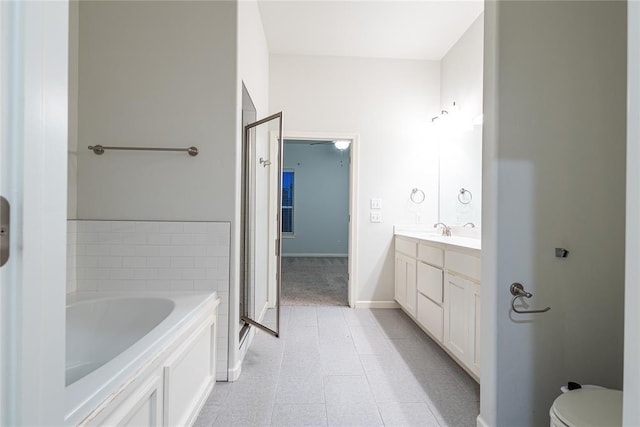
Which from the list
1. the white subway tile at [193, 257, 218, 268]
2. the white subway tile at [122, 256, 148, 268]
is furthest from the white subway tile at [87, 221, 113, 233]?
the white subway tile at [193, 257, 218, 268]

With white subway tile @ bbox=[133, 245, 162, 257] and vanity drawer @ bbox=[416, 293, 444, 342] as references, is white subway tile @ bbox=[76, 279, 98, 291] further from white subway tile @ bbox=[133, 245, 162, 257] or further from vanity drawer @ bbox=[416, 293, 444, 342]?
vanity drawer @ bbox=[416, 293, 444, 342]

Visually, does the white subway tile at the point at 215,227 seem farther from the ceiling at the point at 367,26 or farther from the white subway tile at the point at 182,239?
the ceiling at the point at 367,26

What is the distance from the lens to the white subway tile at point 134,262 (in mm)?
1945

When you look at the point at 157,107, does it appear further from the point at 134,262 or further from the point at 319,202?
the point at 319,202

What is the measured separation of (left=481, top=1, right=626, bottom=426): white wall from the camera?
54.9 inches

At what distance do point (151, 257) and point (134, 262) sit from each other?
0.35 ft

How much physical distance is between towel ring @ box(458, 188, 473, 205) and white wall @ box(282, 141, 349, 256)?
4747 millimetres

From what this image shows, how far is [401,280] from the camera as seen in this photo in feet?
10.9

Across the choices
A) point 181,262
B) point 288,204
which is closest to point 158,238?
point 181,262

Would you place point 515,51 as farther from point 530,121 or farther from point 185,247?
point 185,247

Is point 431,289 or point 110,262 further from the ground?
point 110,262

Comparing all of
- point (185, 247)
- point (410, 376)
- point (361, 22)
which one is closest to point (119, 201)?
point (185, 247)

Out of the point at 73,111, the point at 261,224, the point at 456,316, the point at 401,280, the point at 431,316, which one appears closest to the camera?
the point at 73,111

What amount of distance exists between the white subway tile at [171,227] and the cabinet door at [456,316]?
1.84 metres
